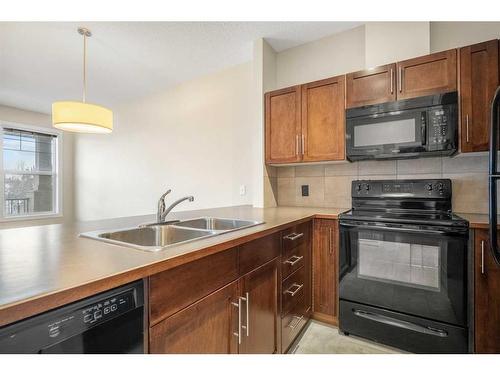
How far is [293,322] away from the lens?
175cm

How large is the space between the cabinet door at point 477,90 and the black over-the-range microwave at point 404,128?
0.20ft

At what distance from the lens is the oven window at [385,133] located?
6.17 ft

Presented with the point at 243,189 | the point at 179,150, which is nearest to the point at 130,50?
the point at 179,150

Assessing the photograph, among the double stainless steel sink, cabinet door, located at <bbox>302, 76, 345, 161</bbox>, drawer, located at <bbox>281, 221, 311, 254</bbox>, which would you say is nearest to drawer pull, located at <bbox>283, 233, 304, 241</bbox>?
drawer, located at <bbox>281, 221, 311, 254</bbox>

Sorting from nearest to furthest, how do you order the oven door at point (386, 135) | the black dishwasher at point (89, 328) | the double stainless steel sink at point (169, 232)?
the black dishwasher at point (89, 328) < the double stainless steel sink at point (169, 232) < the oven door at point (386, 135)

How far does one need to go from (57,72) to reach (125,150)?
135cm

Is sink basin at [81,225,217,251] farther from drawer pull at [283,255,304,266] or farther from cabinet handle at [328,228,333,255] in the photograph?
cabinet handle at [328,228,333,255]

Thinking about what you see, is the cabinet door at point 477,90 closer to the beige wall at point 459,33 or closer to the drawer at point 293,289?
the beige wall at point 459,33

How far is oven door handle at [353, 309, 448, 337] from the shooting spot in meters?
1.58

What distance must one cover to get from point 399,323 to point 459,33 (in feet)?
7.33

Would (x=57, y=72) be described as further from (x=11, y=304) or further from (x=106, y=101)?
(x=11, y=304)

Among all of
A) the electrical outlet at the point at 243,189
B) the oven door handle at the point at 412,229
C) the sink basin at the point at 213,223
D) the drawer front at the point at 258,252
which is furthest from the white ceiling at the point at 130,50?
the drawer front at the point at 258,252

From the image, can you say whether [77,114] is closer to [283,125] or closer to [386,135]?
[283,125]

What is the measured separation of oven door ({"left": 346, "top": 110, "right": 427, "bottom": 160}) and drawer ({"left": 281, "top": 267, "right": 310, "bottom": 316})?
1.06 m
